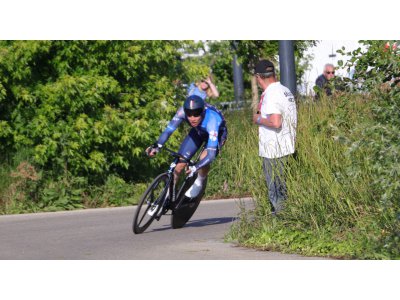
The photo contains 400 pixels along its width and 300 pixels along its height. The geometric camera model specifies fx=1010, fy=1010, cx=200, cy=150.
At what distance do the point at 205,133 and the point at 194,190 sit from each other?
0.72 m

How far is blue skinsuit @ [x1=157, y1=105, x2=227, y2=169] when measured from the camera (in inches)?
469

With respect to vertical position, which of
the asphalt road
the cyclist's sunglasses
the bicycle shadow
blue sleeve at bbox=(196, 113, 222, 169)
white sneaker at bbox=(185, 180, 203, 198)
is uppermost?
the cyclist's sunglasses

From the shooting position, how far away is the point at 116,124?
52.4ft

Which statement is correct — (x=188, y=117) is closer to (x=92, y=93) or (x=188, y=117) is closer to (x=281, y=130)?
(x=281, y=130)

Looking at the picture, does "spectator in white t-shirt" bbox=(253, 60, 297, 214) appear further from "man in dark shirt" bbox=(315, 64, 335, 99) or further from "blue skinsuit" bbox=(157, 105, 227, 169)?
"blue skinsuit" bbox=(157, 105, 227, 169)

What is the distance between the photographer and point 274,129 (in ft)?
36.2

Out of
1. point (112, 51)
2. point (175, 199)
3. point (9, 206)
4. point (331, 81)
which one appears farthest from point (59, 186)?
point (331, 81)

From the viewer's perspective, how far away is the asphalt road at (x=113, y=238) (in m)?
10.2

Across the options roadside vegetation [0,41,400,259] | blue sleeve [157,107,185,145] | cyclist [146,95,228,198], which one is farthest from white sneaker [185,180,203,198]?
blue sleeve [157,107,185,145]

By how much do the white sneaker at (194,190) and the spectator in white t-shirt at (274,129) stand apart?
64.1 inches

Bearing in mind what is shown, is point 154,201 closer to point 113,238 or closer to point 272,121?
point 113,238

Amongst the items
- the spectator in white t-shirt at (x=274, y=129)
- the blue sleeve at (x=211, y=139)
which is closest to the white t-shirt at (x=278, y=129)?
the spectator in white t-shirt at (x=274, y=129)

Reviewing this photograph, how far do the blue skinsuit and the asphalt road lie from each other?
0.83 meters

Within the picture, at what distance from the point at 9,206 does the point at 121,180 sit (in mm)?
2056
